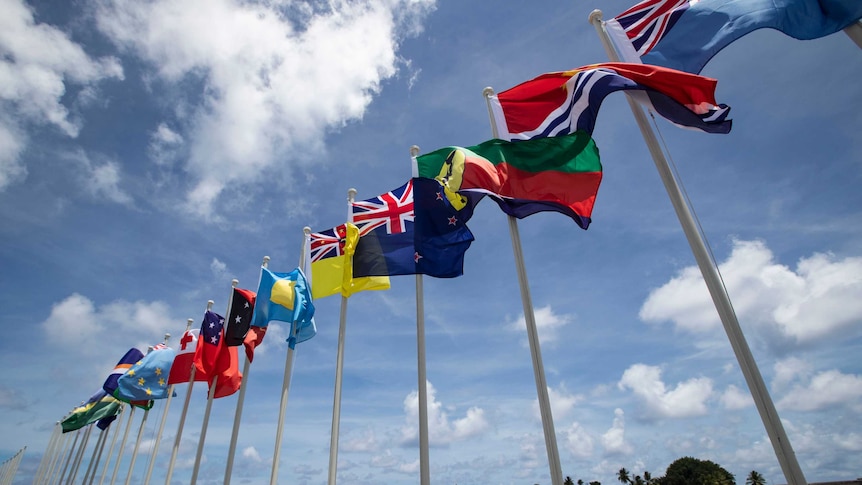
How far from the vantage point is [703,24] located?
350 inches

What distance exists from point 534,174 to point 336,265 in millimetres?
7240

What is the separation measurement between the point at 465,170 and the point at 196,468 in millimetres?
17683

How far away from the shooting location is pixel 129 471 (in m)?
28.2

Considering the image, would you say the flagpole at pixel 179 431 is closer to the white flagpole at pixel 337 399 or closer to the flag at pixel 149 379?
the flag at pixel 149 379

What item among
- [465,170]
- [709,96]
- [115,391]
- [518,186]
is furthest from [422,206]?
[115,391]

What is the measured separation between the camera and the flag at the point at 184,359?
23.7m

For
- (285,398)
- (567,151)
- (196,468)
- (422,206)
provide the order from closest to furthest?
(567,151) → (422,206) → (285,398) → (196,468)

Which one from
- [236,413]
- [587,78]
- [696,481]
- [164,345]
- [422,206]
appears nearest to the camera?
[587,78]

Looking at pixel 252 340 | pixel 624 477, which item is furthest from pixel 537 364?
pixel 624 477

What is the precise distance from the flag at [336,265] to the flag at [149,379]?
14.6 metres

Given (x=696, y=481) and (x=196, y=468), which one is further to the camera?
(x=696, y=481)

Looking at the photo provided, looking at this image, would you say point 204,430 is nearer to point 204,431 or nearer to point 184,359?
point 204,431

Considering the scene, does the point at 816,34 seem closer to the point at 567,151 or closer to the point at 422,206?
the point at 567,151

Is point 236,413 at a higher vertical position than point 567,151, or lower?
lower
